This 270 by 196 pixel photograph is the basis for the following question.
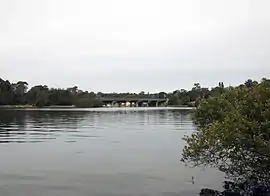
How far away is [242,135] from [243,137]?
11cm

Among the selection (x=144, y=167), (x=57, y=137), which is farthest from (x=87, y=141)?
(x=144, y=167)

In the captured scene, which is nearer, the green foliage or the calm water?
the green foliage

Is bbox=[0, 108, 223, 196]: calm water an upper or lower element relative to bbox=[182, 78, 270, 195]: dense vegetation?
lower

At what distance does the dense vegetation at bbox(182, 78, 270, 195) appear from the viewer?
17.4 meters

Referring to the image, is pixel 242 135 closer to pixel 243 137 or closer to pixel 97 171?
pixel 243 137

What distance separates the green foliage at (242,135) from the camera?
17.4m

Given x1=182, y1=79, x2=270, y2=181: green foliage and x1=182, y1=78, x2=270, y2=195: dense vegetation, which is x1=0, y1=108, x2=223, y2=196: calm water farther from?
x1=182, y1=79, x2=270, y2=181: green foliage

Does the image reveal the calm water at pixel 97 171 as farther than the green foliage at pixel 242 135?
Yes

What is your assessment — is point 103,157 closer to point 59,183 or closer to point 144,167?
point 144,167

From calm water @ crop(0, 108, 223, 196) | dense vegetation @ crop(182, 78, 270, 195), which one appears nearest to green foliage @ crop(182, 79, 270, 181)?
dense vegetation @ crop(182, 78, 270, 195)

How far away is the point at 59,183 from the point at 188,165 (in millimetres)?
9570

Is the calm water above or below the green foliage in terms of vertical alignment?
below

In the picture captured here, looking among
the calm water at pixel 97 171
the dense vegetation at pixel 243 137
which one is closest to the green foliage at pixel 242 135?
the dense vegetation at pixel 243 137

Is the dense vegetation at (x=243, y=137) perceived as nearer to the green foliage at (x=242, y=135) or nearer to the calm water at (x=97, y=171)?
the green foliage at (x=242, y=135)
